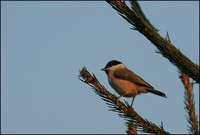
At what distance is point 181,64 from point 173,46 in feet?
0.31

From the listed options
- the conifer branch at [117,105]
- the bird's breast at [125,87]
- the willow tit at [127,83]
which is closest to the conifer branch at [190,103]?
the conifer branch at [117,105]

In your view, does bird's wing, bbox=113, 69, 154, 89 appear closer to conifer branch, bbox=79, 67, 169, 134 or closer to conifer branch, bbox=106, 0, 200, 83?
conifer branch, bbox=79, 67, 169, 134

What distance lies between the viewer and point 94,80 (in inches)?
86.4

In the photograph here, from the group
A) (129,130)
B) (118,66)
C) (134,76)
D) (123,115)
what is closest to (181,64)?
(129,130)

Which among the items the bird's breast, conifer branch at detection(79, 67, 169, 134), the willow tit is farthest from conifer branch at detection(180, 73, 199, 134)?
the bird's breast

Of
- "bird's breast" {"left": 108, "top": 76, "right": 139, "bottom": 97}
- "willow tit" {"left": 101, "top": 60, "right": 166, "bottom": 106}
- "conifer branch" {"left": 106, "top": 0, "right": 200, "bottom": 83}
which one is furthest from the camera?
"bird's breast" {"left": 108, "top": 76, "right": 139, "bottom": 97}

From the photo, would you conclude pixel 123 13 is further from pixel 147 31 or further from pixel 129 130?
pixel 129 130

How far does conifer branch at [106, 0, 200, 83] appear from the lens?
1466 mm

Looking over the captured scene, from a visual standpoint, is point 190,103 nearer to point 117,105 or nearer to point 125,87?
point 117,105

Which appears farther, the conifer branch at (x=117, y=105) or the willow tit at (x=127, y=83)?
the willow tit at (x=127, y=83)

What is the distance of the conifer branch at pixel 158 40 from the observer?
147 centimetres

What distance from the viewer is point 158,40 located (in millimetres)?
1501

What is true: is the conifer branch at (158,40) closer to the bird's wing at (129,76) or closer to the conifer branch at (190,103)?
the conifer branch at (190,103)

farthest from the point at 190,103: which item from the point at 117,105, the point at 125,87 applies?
the point at 125,87
